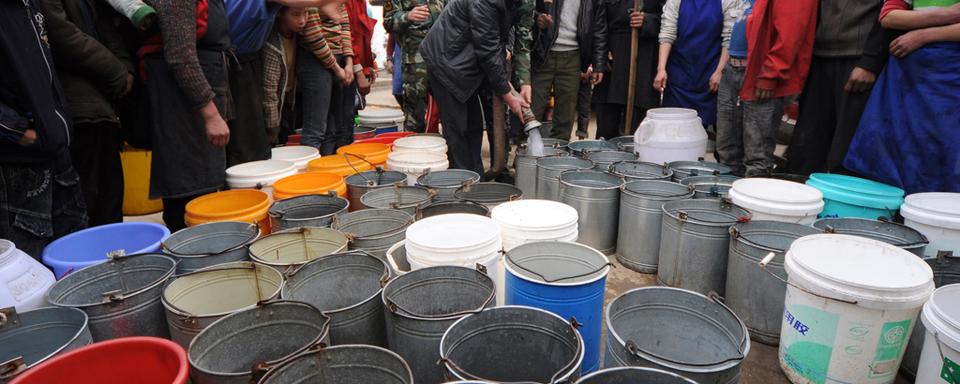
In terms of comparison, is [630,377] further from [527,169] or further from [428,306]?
[527,169]

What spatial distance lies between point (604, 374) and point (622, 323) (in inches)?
24.6

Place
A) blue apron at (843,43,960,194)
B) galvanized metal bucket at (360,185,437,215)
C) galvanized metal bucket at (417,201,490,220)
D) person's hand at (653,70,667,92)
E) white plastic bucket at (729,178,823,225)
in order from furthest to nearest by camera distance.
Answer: person's hand at (653,70,667,92) → galvanized metal bucket at (360,185,437,215) → galvanized metal bucket at (417,201,490,220) → blue apron at (843,43,960,194) → white plastic bucket at (729,178,823,225)

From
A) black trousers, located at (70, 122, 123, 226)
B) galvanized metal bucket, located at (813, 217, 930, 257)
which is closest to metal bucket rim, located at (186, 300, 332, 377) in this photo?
black trousers, located at (70, 122, 123, 226)

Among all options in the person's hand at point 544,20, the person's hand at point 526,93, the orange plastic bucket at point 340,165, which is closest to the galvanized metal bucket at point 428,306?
the orange plastic bucket at point 340,165

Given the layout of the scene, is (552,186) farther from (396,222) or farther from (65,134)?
(65,134)

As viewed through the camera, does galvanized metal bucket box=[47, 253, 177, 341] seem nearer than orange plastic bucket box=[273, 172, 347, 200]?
Yes

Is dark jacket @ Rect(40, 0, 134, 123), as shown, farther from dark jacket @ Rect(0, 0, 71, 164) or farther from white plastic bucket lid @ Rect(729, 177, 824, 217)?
white plastic bucket lid @ Rect(729, 177, 824, 217)

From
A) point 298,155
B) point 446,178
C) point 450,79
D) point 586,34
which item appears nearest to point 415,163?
point 446,178

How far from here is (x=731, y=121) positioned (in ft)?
13.9

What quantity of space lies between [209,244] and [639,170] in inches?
114

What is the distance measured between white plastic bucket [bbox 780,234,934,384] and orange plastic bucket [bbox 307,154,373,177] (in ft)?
9.09

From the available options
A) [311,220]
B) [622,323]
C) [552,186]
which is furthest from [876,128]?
[311,220]

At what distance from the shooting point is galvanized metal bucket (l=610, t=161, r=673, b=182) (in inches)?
144

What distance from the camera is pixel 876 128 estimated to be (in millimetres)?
3072
